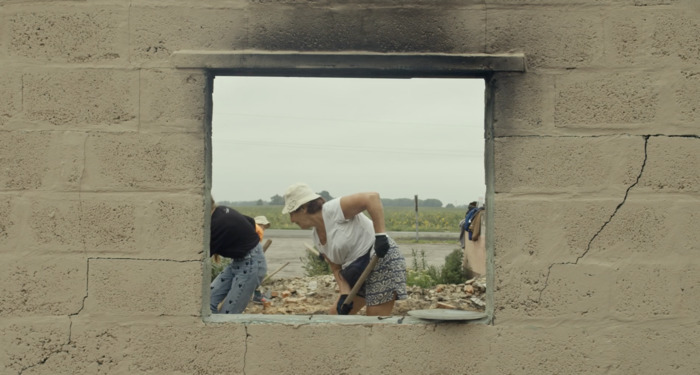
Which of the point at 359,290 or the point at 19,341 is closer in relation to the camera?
the point at 19,341

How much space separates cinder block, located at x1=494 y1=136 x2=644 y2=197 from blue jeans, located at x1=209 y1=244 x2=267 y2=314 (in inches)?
112

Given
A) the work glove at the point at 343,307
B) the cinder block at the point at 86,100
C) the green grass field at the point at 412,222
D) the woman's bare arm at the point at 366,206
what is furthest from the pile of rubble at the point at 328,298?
the green grass field at the point at 412,222

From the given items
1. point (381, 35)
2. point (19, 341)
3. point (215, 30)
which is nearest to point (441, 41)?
point (381, 35)

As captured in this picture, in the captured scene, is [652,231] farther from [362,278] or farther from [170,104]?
[170,104]

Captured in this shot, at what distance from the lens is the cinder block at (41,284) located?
328cm

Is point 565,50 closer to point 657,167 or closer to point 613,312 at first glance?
point 657,167

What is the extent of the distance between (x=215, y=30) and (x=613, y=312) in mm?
2296

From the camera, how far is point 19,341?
10.8 ft

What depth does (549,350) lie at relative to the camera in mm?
3221

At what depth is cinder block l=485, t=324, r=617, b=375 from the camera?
3.21 metres

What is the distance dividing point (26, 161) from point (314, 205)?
2.10 m

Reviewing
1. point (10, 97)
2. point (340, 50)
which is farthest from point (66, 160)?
point (340, 50)

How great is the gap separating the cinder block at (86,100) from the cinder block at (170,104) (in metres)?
0.06

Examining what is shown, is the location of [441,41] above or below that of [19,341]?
above
